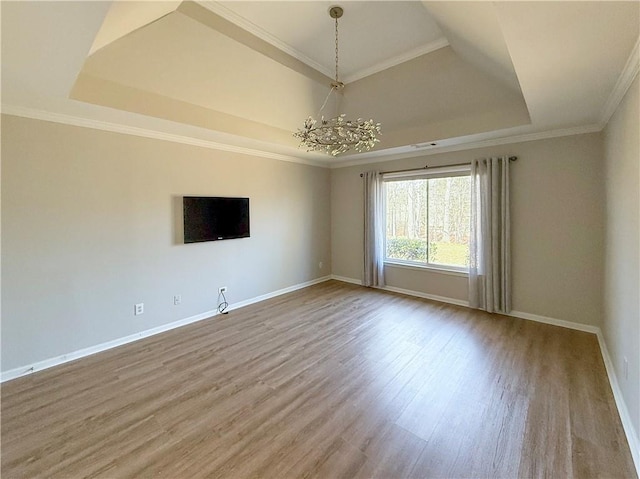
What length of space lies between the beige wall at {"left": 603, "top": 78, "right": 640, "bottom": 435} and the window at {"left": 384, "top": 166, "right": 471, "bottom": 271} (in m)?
1.82

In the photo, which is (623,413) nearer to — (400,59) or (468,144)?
(468,144)

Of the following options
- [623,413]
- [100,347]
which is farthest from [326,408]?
[100,347]

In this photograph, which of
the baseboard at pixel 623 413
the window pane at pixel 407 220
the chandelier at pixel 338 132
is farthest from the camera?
the window pane at pixel 407 220

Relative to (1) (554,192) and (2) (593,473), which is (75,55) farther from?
(1) (554,192)

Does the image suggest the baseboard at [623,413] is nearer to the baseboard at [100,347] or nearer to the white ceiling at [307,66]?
the white ceiling at [307,66]

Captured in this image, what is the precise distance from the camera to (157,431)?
2049mm

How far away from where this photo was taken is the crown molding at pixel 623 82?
1.80m

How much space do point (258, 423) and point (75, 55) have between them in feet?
9.50

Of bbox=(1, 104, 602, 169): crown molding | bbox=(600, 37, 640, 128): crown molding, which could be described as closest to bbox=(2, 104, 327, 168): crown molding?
bbox=(1, 104, 602, 169): crown molding

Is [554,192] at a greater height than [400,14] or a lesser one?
lesser

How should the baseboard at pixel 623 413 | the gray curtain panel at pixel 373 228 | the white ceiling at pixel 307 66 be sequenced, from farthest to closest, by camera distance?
the gray curtain panel at pixel 373 228 < the baseboard at pixel 623 413 < the white ceiling at pixel 307 66

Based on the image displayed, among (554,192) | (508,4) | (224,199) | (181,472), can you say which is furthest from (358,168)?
(181,472)

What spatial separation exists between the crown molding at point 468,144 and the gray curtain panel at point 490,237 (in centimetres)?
28

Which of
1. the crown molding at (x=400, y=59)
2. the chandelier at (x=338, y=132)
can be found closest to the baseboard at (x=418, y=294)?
the chandelier at (x=338, y=132)
